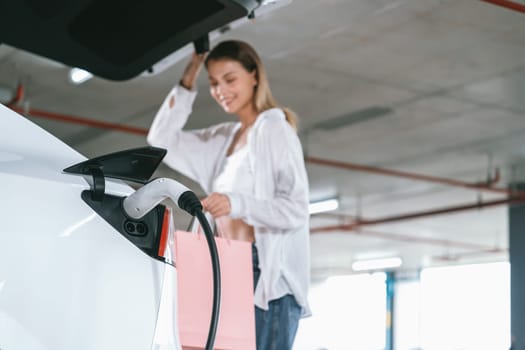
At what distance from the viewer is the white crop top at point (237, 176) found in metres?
2.33

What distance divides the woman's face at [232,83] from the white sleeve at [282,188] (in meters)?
0.21

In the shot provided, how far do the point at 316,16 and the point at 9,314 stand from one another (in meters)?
5.61

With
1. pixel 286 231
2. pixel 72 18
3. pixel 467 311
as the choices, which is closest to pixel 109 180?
pixel 72 18

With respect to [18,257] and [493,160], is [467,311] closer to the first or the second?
[493,160]

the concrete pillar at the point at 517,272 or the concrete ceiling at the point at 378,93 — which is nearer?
the concrete ceiling at the point at 378,93

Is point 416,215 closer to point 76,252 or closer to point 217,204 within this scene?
point 217,204

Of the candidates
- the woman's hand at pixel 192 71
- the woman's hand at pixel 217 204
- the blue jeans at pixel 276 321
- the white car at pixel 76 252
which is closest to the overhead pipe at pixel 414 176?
the woman's hand at pixel 192 71

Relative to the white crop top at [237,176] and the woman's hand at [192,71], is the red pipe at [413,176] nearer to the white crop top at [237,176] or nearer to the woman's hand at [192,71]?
the woman's hand at [192,71]

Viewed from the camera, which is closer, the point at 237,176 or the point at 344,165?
the point at 237,176

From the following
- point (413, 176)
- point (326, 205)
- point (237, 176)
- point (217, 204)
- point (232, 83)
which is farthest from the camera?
point (326, 205)

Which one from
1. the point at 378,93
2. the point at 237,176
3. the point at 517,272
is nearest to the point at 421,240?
the point at 517,272

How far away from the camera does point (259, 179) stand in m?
2.29

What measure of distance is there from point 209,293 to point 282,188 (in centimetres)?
65

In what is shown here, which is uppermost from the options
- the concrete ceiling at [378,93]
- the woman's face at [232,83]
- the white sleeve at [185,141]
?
the concrete ceiling at [378,93]
